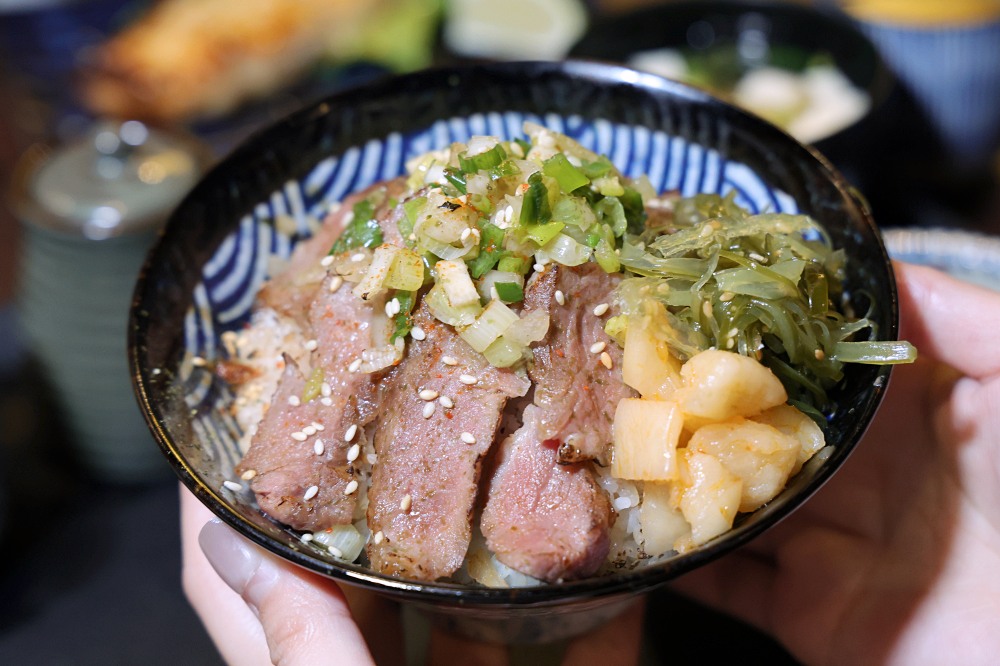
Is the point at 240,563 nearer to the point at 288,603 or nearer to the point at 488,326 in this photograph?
the point at 288,603

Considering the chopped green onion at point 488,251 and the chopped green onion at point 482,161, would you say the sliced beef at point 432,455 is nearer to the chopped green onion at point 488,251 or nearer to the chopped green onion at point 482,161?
the chopped green onion at point 488,251

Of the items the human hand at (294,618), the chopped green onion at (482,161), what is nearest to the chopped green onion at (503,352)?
the chopped green onion at (482,161)

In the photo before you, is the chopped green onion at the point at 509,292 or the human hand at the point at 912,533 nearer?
the chopped green onion at the point at 509,292

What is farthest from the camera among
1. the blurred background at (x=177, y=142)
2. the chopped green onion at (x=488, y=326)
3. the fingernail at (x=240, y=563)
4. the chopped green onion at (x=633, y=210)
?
the blurred background at (x=177, y=142)

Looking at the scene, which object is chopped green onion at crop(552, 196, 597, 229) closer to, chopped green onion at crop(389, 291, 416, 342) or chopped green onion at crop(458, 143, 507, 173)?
chopped green onion at crop(458, 143, 507, 173)

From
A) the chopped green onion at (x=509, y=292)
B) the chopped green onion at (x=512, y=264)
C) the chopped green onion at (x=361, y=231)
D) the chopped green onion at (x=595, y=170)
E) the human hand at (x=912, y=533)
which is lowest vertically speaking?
the human hand at (x=912, y=533)

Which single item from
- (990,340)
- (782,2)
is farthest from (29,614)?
(782,2)

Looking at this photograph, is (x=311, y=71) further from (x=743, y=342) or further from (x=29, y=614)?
(x=743, y=342)
